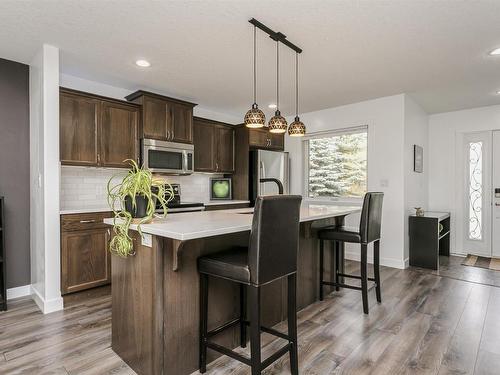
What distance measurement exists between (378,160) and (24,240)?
15.0ft

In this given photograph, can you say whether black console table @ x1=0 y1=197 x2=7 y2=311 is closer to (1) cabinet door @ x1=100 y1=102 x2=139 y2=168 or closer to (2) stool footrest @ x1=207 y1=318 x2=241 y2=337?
(1) cabinet door @ x1=100 y1=102 x2=139 y2=168

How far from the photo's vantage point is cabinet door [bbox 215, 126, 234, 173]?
508 centimetres

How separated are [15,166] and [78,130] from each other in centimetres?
71

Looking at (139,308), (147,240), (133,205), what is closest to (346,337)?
(139,308)

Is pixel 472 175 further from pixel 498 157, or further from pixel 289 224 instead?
pixel 289 224

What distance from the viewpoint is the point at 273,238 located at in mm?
1704

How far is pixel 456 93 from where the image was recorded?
4.22m

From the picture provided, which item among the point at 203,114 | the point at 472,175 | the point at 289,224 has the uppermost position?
the point at 203,114

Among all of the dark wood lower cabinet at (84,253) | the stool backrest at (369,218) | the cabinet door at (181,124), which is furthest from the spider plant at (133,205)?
the cabinet door at (181,124)

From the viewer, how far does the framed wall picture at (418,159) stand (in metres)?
4.68

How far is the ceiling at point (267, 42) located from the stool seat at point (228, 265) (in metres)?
1.73

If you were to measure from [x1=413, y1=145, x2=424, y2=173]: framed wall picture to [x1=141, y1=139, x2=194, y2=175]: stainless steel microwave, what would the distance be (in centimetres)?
333

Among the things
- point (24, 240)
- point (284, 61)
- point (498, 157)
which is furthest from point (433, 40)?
point (24, 240)

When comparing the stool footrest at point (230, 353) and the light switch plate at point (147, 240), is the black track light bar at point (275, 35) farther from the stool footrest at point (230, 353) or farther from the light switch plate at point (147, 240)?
the stool footrest at point (230, 353)
